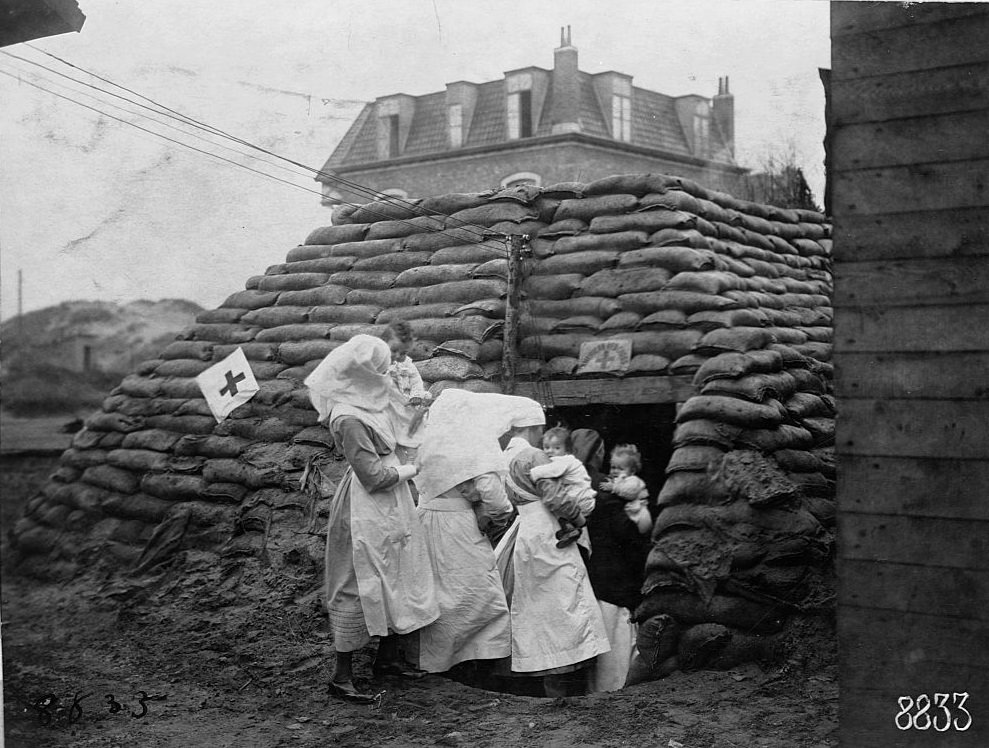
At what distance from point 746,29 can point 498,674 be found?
8.34ft

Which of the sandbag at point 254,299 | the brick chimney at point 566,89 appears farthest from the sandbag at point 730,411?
the sandbag at point 254,299

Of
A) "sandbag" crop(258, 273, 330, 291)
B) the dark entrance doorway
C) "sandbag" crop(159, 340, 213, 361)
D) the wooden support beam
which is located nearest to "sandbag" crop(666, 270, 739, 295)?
the wooden support beam

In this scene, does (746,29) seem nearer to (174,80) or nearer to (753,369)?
(753,369)

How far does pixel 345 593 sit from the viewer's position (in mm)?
3482

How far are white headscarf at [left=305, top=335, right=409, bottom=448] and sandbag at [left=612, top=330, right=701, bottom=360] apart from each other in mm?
920

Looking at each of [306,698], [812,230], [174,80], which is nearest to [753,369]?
[812,230]

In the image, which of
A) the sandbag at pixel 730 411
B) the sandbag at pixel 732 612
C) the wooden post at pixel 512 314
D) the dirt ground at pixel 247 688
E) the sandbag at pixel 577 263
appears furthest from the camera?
the sandbag at pixel 577 263

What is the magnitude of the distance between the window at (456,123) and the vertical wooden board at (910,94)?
4.51 ft

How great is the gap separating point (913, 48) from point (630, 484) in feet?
5.68

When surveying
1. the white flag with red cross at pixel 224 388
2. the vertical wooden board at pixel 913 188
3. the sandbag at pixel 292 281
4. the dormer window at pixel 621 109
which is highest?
the dormer window at pixel 621 109

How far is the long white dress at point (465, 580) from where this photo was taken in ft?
11.6

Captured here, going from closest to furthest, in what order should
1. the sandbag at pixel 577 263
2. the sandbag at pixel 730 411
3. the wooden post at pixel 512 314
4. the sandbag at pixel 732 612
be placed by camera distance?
the sandbag at pixel 732 612 < the sandbag at pixel 730 411 < the wooden post at pixel 512 314 < the sandbag at pixel 577 263

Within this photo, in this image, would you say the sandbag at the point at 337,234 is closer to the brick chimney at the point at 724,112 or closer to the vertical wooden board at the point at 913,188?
the brick chimney at the point at 724,112

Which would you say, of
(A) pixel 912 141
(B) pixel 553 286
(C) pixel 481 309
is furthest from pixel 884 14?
(C) pixel 481 309
